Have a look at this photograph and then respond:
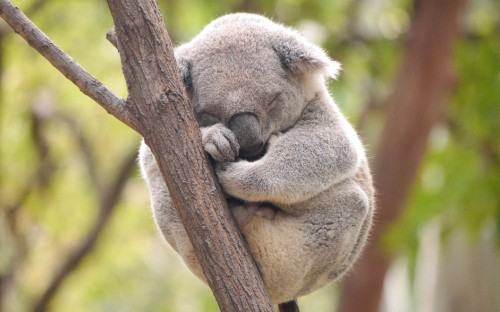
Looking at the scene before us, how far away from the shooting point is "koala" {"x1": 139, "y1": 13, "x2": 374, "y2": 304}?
9.66 ft

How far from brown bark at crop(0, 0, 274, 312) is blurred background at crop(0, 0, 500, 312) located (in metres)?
2.99

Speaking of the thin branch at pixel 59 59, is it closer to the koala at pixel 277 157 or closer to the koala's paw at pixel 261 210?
the koala at pixel 277 157

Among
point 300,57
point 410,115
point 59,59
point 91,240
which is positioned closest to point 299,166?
point 300,57

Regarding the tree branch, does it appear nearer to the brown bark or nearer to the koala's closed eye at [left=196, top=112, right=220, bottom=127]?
the brown bark

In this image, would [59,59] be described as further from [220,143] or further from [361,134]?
[361,134]

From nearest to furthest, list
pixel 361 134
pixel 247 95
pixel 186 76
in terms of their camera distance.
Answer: pixel 247 95 → pixel 186 76 → pixel 361 134

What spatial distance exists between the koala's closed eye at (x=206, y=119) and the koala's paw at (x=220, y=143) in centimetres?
13

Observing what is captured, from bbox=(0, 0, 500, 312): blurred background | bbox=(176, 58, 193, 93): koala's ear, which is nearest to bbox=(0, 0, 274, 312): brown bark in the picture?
bbox=(176, 58, 193, 93): koala's ear

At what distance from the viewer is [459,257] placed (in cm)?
1084

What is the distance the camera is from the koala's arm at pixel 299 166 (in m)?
2.90

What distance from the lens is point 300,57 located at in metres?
3.14

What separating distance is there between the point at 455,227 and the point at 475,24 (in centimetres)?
355

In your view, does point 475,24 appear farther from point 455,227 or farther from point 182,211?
point 182,211

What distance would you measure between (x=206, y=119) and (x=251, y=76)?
0.77 feet
